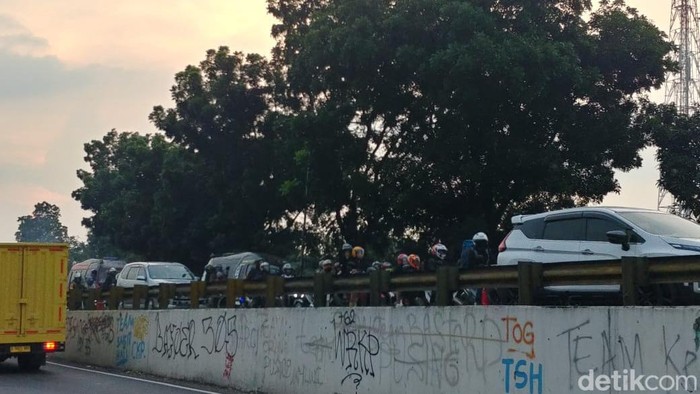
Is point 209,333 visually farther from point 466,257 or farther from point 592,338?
point 592,338

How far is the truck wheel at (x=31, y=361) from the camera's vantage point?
20281 millimetres

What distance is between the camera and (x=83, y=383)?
1761cm

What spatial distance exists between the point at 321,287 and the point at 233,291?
3191mm

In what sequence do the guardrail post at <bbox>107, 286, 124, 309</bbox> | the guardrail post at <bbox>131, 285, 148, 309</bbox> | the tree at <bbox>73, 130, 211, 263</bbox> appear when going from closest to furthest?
the guardrail post at <bbox>131, 285, 148, 309</bbox>
the guardrail post at <bbox>107, 286, 124, 309</bbox>
the tree at <bbox>73, 130, 211, 263</bbox>

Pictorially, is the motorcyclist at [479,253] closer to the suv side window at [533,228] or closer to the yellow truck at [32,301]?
the suv side window at [533,228]

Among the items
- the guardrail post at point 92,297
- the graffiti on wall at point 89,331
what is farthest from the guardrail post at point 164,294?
the guardrail post at point 92,297

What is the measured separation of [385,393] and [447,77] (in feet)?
50.9

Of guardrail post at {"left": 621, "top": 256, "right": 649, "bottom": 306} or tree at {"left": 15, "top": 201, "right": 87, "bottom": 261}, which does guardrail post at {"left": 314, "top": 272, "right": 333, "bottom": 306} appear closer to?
guardrail post at {"left": 621, "top": 256, "right": 649, "bottom": 306}

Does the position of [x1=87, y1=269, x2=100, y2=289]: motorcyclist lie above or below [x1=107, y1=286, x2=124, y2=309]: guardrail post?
above

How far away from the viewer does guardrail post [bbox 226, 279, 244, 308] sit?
18.5 m

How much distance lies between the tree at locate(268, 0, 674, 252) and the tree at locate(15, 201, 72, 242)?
10709 centimetres

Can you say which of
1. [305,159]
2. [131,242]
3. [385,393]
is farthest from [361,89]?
[131,242]

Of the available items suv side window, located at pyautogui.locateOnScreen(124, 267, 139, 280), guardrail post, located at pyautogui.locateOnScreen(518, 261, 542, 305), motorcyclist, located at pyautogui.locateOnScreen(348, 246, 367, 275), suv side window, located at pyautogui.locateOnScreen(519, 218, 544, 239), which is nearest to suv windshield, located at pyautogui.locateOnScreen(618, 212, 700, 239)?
suv side window, located at pyautogui.locateOnScreen(519, 218, 544, 239)

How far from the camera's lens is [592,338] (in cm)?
1023
